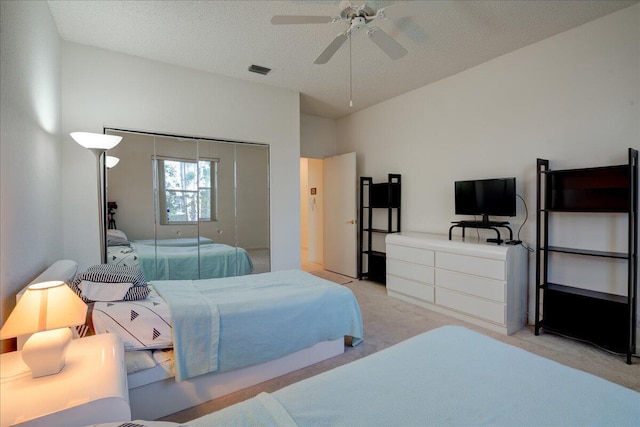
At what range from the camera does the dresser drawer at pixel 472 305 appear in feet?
10.2

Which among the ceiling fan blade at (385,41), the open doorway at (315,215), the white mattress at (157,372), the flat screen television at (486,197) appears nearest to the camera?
the white mattress at (157,372)

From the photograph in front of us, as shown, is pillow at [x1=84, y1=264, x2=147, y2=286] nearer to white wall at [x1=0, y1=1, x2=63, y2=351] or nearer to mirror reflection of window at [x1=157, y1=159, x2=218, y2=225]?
white wall at [x1=0, y1=1, x2=63, y2=351]

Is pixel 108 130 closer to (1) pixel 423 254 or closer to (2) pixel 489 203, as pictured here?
(1) pixel 423 254

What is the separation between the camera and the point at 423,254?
3.79 meters

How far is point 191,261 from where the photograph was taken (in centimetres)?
379

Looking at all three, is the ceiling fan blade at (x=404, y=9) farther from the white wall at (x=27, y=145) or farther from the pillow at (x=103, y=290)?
the pillow at (x=103, y=290)

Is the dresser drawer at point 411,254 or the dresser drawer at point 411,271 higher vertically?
the dresser drawer at point 411,254

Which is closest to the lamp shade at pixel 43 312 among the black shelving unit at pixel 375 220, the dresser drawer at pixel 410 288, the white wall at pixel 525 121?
the dresser drawer at pixel 410 288

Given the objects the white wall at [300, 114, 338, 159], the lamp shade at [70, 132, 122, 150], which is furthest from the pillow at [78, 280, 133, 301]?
A: the white wall at [300, 114, 338, 159]

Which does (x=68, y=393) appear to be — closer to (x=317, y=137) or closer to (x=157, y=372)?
(x=157, y=372)

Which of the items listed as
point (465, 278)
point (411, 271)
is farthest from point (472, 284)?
point (411, 271)

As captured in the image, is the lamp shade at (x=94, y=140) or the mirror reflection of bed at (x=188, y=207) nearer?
the lamp shade at (x=94, y=140)

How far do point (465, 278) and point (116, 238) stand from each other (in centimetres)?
384

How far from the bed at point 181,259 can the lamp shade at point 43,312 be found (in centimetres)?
229
